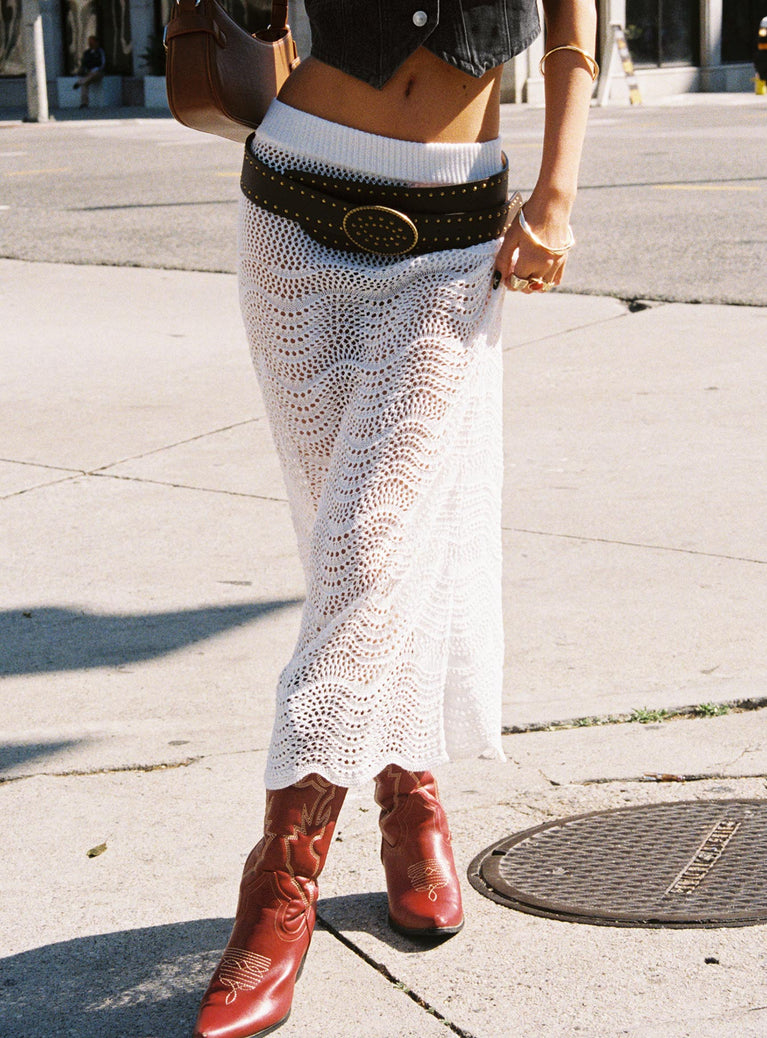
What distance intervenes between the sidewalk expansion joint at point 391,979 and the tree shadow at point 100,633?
1300mm

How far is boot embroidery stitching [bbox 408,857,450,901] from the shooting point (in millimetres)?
2467

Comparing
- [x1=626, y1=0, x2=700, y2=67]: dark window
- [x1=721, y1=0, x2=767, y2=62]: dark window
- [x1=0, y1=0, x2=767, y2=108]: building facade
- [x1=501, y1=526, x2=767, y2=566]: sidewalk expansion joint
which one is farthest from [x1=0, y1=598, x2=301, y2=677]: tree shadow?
[x1=721, y1=0, x2=767, y2=62]: dark window

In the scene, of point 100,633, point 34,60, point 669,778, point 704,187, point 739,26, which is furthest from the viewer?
point 739,26

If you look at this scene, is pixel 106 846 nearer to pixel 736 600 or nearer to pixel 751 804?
pixel 751 804

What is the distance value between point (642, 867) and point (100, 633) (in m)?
1.67

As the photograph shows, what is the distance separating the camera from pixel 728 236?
9406 mm

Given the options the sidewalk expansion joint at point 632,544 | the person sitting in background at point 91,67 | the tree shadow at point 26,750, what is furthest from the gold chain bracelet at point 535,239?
the person sitting in background at point 91,67

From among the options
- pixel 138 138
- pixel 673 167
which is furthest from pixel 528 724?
pixel 138 138

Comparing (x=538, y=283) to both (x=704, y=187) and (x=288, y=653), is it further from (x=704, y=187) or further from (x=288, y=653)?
(x=704, y=187)

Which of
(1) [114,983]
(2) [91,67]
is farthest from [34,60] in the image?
(1) [114,983]

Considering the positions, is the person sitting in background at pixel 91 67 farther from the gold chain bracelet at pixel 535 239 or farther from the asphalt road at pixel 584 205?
the gold chain bracelet at pixel 535 239

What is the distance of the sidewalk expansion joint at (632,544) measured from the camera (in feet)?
13.7

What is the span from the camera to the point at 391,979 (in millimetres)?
2344

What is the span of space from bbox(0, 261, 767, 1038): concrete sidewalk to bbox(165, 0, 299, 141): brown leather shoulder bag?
1.29 meters
